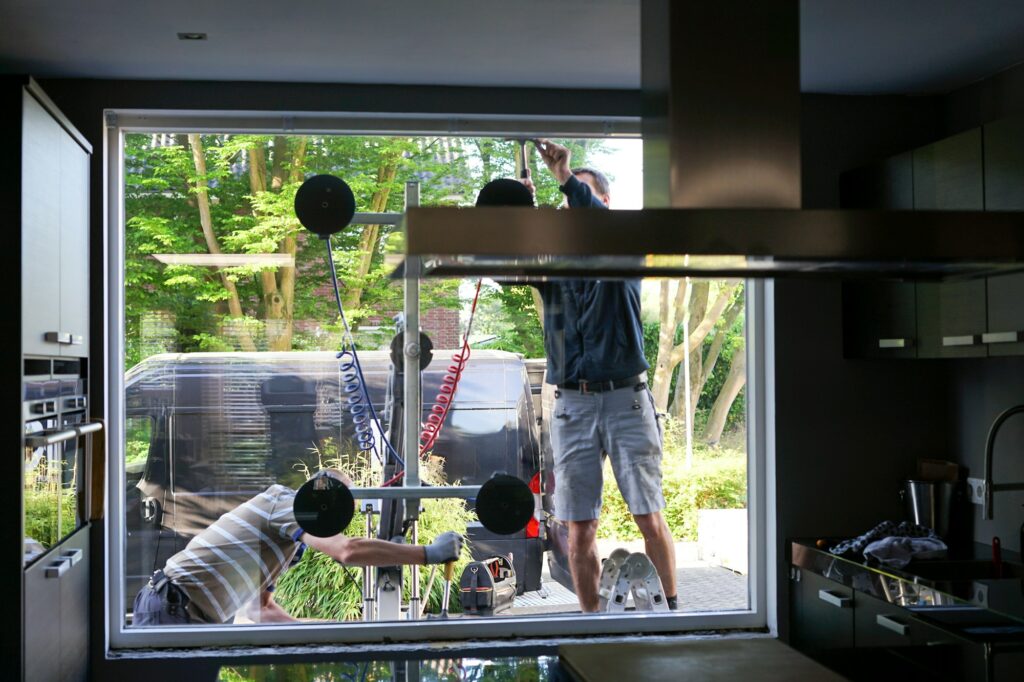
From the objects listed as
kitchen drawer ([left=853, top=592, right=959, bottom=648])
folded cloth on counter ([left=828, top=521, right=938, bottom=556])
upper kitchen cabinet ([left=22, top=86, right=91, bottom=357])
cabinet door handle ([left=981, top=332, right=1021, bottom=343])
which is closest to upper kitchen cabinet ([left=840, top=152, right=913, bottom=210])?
cabinet door handle ([left=981, top=332, right=1021, bottom=343])

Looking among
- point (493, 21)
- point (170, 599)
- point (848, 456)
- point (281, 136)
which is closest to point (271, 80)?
point (281, 136)

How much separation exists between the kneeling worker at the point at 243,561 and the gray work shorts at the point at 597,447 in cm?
68

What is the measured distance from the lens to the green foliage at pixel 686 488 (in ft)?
14.8

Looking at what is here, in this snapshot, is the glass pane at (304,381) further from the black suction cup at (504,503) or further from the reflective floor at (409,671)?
the reflective floor at (409,671)

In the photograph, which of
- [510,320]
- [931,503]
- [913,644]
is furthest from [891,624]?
[510,320]

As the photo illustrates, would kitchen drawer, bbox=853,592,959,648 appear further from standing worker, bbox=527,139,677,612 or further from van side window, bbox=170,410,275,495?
van side window, bbox=170,410,275,495

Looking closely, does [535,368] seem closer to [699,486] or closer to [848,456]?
[699,486]

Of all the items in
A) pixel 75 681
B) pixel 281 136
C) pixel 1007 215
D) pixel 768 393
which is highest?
pixel 281 136

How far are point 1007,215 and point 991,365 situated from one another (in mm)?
2544

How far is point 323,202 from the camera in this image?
14.1ft

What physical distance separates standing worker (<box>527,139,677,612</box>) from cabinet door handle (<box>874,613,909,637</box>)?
103 centimetres

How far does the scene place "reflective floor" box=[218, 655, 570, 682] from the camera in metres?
1.94

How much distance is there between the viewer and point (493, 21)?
3504mm

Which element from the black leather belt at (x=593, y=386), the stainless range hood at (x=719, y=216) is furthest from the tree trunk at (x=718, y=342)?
the stainless range hood at (x=719, y=216)
